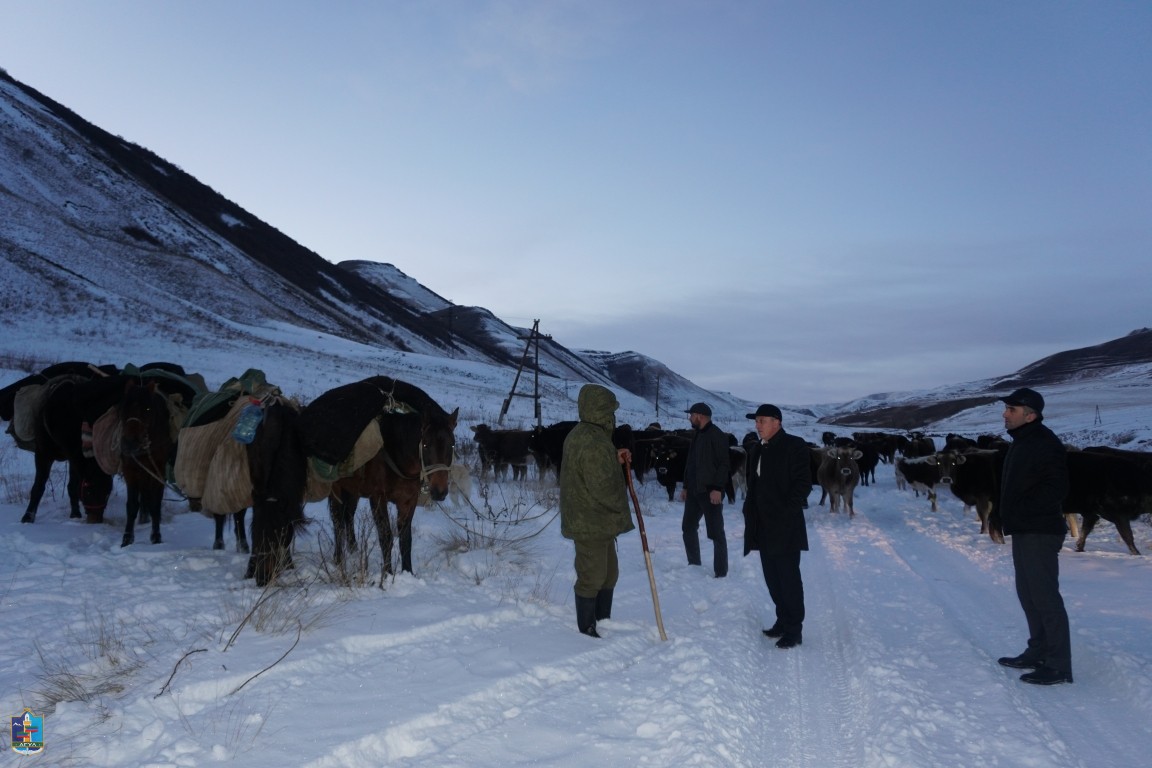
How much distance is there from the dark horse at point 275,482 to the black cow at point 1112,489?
392 inches

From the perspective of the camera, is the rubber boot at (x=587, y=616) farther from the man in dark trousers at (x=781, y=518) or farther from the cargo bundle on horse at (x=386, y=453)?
the cargo bundle on horse at (x=386, y=453)

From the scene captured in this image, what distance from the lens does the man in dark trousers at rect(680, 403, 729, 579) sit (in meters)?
8.55

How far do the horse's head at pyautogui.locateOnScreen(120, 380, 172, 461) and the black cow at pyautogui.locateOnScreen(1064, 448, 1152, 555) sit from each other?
11621 mm

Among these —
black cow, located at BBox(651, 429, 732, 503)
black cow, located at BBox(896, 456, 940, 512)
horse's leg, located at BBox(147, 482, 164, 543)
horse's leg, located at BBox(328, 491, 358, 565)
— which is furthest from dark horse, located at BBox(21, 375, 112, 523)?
black cow, located at BBox(896, 456, 940, 512)

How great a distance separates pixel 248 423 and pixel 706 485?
5.27 m

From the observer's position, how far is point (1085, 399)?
65375 mm

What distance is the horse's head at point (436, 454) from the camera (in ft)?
21.7

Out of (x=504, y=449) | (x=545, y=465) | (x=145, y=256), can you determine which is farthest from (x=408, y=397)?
(x=145, y=256)

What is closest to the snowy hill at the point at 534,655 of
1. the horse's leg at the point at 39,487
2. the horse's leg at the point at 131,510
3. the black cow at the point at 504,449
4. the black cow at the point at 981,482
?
the horse's leg at the point at 39,487

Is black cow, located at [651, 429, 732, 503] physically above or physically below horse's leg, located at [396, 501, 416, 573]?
below

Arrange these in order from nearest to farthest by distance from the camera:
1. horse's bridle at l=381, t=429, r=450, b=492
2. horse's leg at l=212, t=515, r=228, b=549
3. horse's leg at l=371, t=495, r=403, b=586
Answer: horse's leg at l=371, t=495, r=403, b=586 < horse's bridle at l=381, t=429, r=450, b=492 < horse's leg at l=212, t=515, r=228, b=549

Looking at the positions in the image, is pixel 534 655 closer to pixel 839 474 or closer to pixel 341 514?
pixel 341 514

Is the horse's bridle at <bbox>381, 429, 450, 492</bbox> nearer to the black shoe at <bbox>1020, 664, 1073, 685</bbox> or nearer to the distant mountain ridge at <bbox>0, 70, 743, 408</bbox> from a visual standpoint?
the black shoe at <bbox>1020, 664, 1073, 685</bbox>

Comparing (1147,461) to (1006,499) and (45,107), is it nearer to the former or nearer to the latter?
(1006,499)
